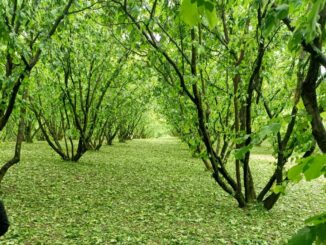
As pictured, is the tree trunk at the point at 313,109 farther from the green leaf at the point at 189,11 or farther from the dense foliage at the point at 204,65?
the green leaf at the point at 189,11

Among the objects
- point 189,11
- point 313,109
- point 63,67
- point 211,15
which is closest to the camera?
point 189,11

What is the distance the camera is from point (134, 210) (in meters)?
11.3

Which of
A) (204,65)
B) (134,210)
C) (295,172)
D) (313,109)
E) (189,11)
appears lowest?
(134,210)

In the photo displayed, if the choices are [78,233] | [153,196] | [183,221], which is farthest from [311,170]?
[153,196]

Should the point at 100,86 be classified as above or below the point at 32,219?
above

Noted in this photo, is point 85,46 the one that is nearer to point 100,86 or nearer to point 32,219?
point 100,86

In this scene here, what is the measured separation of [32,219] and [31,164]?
10293 millimetres

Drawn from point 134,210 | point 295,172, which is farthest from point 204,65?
point 295,172

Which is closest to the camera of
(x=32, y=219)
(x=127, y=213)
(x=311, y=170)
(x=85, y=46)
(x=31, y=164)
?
(x=311, y=170)

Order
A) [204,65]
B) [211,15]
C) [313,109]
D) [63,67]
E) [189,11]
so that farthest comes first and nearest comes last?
[63,67] < [204,65] < [313,109] < [211,15] < [189,11]

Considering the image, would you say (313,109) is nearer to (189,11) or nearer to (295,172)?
(295,172)

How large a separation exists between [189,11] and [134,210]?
1056 centimetres

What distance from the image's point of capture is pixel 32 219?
32.2 ft

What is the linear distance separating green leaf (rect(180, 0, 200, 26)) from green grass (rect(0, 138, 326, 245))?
7826 mm
